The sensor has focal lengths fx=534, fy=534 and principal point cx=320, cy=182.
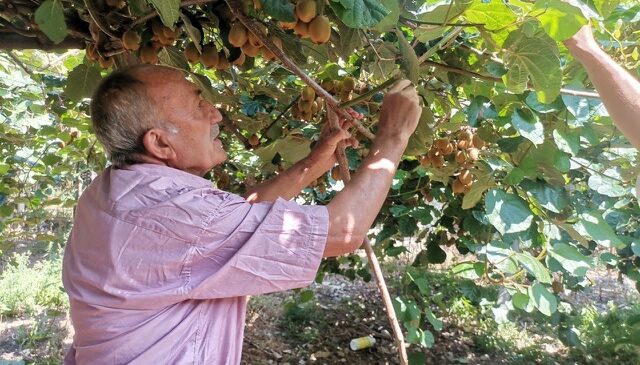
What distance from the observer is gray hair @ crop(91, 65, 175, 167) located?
118 centimetres

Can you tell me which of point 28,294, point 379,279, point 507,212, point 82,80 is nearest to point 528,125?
point 507,212

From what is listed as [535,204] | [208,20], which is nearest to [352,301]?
[535,204]

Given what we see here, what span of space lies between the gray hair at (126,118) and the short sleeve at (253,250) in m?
0.30

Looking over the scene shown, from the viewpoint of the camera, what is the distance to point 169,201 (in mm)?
996

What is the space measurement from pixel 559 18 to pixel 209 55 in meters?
0.84

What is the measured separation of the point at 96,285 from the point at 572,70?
1261 millimetres

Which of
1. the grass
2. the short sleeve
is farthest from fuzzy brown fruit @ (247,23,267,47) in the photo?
the grass

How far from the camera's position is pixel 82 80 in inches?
66.1

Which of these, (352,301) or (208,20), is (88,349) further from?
(352,301)

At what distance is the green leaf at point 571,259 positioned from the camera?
143cm

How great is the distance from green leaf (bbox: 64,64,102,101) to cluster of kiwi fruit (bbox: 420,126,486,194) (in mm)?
1312

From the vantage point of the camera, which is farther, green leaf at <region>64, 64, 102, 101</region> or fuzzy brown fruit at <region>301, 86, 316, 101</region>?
fuzzy brown fruit at <region>301, 86, 316, 101</region>

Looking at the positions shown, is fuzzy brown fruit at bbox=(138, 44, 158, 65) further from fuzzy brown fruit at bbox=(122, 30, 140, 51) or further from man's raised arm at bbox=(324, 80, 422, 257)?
man's raised arm at bbox=(324, 80, 422, 257)

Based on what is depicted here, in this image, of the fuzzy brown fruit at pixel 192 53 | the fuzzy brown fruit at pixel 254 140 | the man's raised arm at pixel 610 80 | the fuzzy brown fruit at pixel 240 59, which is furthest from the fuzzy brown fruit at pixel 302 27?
the fuzzy brown fruit at pixel 254 140
